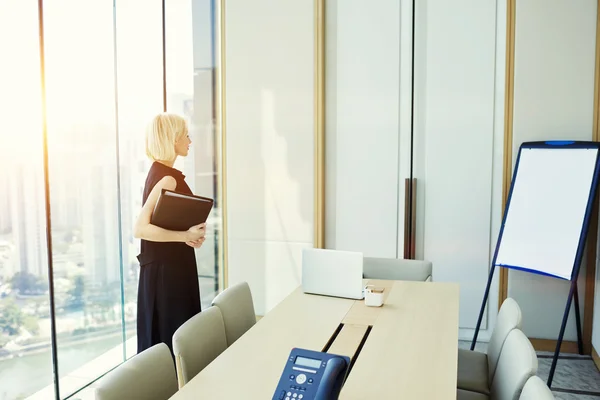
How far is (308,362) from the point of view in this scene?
1.69 m

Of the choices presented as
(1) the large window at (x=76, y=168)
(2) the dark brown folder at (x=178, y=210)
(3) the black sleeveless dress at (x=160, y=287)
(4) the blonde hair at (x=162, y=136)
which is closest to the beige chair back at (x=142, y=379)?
(2) the dark brown folder at (x=178, y=210)

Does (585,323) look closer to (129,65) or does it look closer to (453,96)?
(453,96)

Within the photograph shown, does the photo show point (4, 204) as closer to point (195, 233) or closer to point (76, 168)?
point (76, 168)

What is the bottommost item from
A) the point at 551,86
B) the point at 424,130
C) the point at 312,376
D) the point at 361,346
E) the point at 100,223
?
the point at 361,346

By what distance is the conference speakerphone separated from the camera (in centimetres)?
159

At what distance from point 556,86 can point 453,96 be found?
2.46 ft

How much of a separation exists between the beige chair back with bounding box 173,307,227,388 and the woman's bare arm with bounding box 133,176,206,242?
64cm

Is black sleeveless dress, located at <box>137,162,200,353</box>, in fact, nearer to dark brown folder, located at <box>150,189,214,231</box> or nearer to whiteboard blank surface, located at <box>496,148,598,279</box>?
dark brown folder, located at <box>150,189,214,231</box>

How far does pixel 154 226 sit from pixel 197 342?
0.91m

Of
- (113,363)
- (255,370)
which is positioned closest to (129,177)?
(113,363)

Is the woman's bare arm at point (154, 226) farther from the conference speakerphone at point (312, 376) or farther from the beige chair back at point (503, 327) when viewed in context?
the beige chair back at point (503, 327)

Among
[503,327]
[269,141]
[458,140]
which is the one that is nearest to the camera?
[503,327]

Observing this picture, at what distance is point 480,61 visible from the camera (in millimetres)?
4480

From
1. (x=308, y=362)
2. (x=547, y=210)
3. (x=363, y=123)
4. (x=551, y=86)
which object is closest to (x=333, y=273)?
(x=308, y=362)
